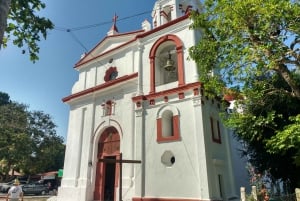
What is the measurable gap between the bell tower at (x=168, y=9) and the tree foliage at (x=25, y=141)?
25298 millimetres

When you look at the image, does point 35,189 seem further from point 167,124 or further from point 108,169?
point 167,124

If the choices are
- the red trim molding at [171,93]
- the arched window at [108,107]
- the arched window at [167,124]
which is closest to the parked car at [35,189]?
the arched window at [108,107]

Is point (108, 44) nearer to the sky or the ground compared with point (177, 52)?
nearer to the sky

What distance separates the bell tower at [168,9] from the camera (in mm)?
Result: 14594

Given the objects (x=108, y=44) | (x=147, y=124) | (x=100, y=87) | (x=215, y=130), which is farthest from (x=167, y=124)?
(x=108, y=44)

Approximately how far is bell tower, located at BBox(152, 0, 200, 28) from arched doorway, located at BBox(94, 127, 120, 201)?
7089 millimetres

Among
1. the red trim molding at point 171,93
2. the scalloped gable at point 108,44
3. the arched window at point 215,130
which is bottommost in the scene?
the arched window at point 215,130

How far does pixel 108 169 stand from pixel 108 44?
8.44 meters

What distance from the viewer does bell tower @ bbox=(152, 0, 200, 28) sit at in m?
14.6

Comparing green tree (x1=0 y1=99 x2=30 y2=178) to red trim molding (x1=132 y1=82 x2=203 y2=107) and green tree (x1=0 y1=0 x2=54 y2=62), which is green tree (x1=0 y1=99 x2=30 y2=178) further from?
green tree (x1=0 y1=0 x2=54 y2=62)

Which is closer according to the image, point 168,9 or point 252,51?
point 252,51

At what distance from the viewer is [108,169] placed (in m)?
14.3

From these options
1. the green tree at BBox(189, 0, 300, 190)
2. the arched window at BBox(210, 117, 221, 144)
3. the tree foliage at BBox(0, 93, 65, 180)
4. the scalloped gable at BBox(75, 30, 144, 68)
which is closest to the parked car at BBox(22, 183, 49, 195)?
the tree foliage at BBox(0, 93, 65, 180)

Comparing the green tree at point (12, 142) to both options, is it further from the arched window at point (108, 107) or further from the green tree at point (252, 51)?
the green tree at point (252, 51)
